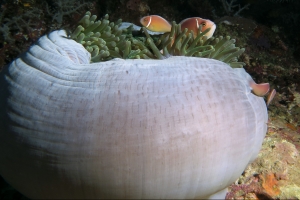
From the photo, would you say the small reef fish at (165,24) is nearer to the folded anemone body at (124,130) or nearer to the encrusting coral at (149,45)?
the encrusting coral at (149,45)

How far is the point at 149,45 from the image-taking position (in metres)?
1.87

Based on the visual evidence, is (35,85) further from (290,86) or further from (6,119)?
(290,86)

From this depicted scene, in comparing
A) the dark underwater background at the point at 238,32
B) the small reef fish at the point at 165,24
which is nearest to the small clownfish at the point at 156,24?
the small reef fish at the point at 165,24

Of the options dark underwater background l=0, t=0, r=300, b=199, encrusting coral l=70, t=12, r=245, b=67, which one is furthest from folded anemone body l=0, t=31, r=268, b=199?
dark underwater background l=0, t=0, r=300, b=199

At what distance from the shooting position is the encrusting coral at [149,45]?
169 cm

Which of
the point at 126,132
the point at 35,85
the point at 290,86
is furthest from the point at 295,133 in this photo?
the point at 35,85

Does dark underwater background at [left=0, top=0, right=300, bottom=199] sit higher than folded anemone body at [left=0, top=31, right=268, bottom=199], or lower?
lower

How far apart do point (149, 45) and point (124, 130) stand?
2.83ft

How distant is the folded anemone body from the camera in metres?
1.19

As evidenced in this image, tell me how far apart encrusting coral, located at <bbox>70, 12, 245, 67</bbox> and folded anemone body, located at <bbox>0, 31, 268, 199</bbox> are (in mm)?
301

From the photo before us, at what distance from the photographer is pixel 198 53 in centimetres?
163

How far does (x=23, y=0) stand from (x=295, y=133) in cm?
295

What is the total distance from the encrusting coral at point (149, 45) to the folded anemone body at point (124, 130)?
0.30 metres

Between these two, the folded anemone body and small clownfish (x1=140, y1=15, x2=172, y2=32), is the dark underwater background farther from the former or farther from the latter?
small clownfish (x1=140, y1=15, x2=172, y2=32)
